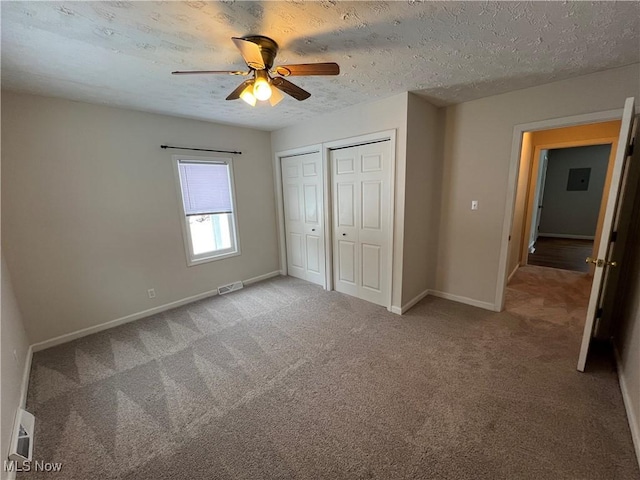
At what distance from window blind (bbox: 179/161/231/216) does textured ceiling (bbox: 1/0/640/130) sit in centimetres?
106

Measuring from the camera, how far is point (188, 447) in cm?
158

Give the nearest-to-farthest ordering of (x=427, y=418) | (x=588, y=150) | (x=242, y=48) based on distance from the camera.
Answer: (x=242, y=48) → (x=427, y=418) → (x=588, y=150)

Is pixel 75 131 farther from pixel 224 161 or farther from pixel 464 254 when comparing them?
pixel 464 254

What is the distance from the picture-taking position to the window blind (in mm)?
3492

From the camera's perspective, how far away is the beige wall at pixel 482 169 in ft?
8.00

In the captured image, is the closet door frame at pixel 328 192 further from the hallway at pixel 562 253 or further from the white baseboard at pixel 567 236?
the white baseboard at pixel 567 236

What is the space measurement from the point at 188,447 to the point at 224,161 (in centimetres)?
336

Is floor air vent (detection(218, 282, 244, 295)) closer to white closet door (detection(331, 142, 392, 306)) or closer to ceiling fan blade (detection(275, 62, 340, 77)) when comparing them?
white closet door (detection(331, 142, 392, 306))

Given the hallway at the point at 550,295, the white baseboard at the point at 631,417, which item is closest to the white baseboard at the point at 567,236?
the hallway at the point at 550,295

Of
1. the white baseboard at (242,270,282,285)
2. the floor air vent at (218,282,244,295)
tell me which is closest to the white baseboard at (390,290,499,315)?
the white baseboard at (242,270,282,285)

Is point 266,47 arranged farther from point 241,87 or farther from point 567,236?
point 567,236

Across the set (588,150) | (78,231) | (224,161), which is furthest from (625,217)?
(588,150)

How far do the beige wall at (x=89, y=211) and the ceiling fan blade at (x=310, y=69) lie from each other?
230cm

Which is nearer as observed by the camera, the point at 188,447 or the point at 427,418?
the point at 188,447
